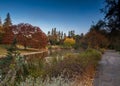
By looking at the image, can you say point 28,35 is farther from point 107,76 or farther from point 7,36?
point 107,76

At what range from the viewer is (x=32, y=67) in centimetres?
847

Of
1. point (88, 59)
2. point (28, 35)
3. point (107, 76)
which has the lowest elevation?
point (107, 76)

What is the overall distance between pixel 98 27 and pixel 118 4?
314cm

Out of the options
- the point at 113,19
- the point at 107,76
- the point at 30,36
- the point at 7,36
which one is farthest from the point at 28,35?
the point at 107,76

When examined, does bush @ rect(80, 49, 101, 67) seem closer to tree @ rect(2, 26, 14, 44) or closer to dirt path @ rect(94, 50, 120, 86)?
dirt path @ rect(94, 50, 120, 86)

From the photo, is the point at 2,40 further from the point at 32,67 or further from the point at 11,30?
the point at 32,67

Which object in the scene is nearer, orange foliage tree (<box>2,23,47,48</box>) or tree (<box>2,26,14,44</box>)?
tree (<box>2,26,14,44</box>)

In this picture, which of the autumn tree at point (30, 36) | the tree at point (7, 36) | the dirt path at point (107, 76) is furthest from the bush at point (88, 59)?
the autumn tree at point (30, 36)

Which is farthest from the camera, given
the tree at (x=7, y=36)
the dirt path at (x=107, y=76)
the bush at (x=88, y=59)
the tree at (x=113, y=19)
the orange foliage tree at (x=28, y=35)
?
the orange foliage tree at (x=28, y=35)

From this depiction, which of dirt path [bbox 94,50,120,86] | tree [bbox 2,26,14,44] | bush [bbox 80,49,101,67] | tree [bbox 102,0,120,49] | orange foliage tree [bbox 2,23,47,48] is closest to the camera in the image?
dirt path [bbox 94,50,120,86]

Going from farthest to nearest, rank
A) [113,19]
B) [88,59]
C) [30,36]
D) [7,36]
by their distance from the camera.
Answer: [30,36], [7,36], [113,19], [88,59]

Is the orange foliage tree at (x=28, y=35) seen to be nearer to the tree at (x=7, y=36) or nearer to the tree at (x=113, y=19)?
the tree at (x=7, y=36)

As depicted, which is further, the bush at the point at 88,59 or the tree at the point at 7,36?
the tree at the point at 7,36

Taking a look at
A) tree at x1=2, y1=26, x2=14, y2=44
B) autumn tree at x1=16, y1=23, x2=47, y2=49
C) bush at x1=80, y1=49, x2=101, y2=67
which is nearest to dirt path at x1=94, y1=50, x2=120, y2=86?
bush at x1=80, y1=49, x2=101, y2=67
